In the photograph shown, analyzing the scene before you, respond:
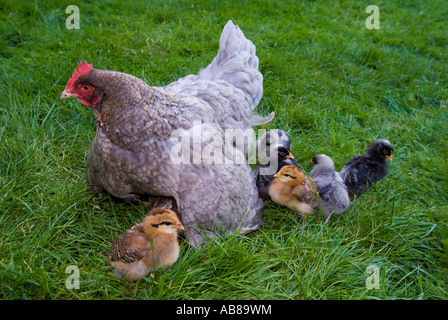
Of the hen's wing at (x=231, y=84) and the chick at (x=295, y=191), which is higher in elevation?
the hen's wing at (x=231, y=84)

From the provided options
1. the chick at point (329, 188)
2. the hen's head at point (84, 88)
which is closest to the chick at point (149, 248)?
the hen's head at point (84, 88)

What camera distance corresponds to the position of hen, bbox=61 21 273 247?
2.38m

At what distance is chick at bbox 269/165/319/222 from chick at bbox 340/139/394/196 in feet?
1.64

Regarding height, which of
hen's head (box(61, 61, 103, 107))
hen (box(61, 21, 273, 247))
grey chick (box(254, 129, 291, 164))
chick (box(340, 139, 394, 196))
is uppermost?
hen's head (box(61, 61, 103, 107))

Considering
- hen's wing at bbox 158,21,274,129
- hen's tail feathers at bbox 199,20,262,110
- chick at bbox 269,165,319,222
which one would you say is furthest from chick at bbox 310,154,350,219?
hen's tail feathers at bbox 199,20,262,110

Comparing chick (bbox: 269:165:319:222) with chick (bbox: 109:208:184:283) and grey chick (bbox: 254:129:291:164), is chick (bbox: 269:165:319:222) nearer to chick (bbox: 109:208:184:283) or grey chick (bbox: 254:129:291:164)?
grey chick (bbox: 254:129:291:164)

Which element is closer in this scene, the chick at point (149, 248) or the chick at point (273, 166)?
the chick at point (149, 248)

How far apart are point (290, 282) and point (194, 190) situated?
949 mm

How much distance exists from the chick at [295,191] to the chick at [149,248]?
1.07 metres

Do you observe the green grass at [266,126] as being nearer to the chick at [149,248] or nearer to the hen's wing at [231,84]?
the chick at [149,248]

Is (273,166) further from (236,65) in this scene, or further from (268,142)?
(236,65)

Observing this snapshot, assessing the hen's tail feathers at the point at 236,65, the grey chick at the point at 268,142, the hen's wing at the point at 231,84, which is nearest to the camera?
the hen's wing at the point at 231,84

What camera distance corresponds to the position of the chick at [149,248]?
7.41ft

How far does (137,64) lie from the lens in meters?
4.52
